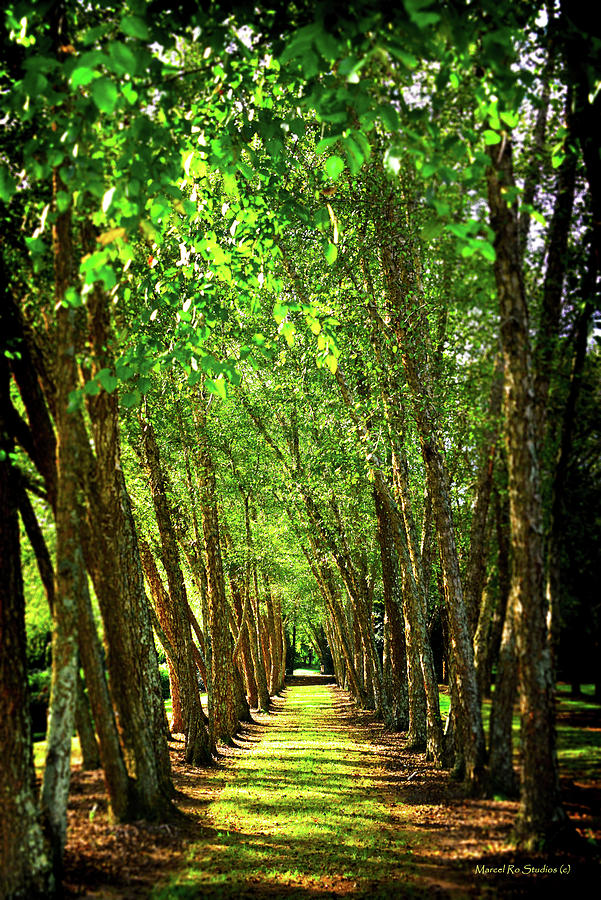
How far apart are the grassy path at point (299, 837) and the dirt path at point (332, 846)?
0.02 m

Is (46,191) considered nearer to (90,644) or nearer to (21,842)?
(90,644)

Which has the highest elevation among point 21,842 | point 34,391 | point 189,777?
point 34,391

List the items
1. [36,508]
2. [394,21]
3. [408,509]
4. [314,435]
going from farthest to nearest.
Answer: [314,435] → [408,509] → [36,508] → [394,21]

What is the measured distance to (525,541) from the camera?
4.61 m

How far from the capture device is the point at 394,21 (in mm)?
4051

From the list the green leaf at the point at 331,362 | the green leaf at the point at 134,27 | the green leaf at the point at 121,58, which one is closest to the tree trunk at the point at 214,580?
the green leaf at the point at 331,362

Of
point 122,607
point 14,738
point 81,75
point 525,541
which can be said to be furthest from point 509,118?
point 14,738

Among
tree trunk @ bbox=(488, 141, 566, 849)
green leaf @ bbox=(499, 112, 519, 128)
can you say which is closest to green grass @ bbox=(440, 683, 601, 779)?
tree trunk @ bbox=(488, 141, 566, 849)

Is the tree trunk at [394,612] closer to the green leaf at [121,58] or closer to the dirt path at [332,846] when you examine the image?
the dirt path at [332,846]

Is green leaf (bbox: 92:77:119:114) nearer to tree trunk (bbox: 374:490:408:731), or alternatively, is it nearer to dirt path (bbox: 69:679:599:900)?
dirt path (bbox: 69:679:599:900)

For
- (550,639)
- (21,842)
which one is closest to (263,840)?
(21,842)

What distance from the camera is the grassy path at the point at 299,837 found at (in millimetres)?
5164

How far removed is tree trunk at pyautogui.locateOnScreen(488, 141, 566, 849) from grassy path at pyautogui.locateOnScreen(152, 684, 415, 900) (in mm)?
1435

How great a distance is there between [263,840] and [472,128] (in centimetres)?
779
